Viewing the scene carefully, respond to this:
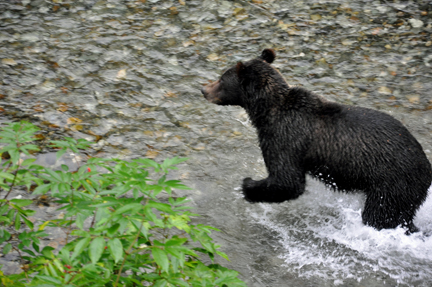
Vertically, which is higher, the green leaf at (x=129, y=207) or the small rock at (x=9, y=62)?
the green leaf at (x=129, y=207)

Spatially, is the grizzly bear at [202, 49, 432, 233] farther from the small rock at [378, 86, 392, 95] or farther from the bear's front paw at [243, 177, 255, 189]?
the small rock at [378, 86, 392, 95]

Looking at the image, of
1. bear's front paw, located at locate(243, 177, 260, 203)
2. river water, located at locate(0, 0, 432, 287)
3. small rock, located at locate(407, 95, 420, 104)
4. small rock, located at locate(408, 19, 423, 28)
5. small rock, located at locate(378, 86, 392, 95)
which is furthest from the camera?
small rock, located at locate(408, 19, 423, 28)

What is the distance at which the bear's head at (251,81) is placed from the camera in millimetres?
4797

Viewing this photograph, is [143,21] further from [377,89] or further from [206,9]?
[377,89]

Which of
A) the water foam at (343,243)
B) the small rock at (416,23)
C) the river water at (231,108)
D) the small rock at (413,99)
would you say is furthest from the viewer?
the small rock at (416,23)

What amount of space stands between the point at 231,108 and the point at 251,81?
196 cm

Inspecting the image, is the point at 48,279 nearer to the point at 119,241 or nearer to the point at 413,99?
the point at 119,241

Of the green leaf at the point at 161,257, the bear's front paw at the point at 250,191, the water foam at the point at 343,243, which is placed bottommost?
the water foam at the point at 343,243

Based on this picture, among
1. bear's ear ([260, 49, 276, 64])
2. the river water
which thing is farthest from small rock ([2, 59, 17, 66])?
bear's ear ([260, 49, 276, 64])

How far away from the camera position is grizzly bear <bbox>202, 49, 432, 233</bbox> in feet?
13.9

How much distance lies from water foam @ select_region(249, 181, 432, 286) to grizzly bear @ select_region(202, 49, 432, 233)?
9.1 inches

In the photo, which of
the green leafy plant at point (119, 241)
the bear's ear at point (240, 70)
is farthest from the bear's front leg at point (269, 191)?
the green leafy plant at point (119, 241)

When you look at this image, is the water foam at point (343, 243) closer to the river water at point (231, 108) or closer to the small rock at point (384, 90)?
the river water at point (231, 108)

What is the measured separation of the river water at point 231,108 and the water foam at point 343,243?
1 centimetres
